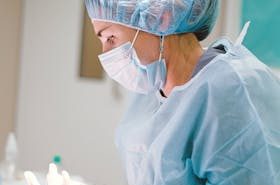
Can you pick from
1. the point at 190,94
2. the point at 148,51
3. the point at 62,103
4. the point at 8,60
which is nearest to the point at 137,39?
the point at 148,51

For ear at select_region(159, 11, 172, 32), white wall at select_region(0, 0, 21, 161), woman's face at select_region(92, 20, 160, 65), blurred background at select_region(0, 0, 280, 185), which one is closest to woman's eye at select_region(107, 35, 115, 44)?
woman's face at select_region(92, 20, 160, 65)

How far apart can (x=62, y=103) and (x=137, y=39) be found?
4.58 ft

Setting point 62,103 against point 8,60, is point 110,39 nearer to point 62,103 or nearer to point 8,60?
point 62,103

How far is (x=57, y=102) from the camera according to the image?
233 cm

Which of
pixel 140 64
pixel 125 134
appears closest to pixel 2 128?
pixel 125 134

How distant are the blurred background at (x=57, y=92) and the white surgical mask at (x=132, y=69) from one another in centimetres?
92

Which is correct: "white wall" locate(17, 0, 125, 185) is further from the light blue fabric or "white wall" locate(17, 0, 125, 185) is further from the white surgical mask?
the light blue fabric

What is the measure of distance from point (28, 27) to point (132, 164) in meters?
1.67

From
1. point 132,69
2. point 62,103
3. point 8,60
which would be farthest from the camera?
point 8,60

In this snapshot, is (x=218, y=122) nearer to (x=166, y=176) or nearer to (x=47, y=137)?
(x=166, y=176)

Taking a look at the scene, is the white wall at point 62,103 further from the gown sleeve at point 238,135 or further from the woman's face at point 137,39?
the gown sleeve at point 238,135

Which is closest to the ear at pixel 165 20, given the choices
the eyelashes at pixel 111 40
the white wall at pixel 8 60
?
the eyelashes at pixel 111 40

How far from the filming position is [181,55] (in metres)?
1.01

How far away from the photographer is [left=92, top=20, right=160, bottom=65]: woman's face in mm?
996
